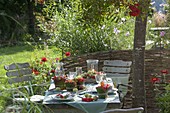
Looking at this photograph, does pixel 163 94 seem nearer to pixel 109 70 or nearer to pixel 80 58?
pixel 109 70

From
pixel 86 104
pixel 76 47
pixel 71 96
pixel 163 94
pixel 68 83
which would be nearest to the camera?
pixel 86 104

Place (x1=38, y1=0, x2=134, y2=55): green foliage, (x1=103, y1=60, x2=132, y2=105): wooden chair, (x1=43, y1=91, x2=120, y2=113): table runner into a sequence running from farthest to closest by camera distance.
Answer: (x1=38, y1=0, x2=134, y2=55): green foliage
(x1=103, y1=60, x2=132, y2=105): wooden chair
(x1=43, y1=91, x2=120, y2=113): table runner

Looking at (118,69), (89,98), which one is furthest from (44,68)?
(89,98)

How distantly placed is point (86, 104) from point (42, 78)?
256 cm

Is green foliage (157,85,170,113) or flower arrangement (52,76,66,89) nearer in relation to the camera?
flower arrangement (52,76,66,89)

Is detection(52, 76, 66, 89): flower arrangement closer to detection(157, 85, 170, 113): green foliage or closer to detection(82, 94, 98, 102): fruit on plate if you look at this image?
detection(82, 94, 98, 102): fruit on plate

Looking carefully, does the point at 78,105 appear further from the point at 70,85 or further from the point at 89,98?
the point at 70,85

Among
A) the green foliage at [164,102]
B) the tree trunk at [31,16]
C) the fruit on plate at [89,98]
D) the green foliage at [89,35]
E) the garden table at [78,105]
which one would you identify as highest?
the tree trunk at [31,16]

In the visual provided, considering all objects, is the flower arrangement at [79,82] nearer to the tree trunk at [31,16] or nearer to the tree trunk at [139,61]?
the tree trunk at [139,61]

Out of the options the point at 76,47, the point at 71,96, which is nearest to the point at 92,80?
the point at 71,96

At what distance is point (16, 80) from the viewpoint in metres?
4.85

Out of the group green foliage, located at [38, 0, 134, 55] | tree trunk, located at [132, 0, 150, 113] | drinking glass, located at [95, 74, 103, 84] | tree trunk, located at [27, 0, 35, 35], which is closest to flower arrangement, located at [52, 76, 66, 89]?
drinking glass, located at [95, 74, 103, 84]

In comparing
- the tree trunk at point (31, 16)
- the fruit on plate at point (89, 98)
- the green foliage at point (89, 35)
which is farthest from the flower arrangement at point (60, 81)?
the tree trunk at point (31, 16)

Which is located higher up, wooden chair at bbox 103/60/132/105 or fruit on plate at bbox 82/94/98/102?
wooden chair at bbox 103/60/132/105
